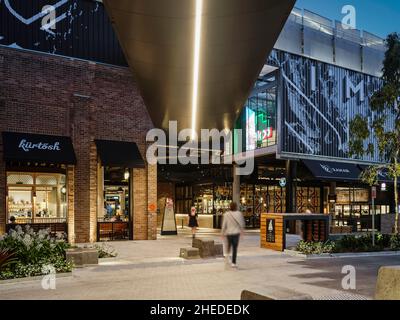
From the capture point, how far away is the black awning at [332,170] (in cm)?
2628

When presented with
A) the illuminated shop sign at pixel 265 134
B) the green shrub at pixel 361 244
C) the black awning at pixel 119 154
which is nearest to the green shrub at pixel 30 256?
the black awning at pixel 119 154

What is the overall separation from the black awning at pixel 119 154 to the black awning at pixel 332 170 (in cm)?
1107

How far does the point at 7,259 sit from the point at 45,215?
8970 millimetres

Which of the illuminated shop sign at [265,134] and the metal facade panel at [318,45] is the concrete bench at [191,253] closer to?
the illuminated shop sign at [265,134]

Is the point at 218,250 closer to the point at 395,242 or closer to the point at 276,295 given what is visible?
the point at 395,242

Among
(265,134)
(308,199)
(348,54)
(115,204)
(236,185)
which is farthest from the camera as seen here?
(308,199)

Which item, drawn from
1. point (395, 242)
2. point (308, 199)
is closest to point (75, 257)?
point (395, 242)

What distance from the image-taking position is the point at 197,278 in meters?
11.0

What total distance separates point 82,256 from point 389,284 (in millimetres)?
9372

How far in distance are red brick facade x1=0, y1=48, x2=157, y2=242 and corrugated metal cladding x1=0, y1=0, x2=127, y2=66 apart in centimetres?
59

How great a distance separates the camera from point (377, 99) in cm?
1989

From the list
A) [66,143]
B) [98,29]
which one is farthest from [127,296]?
[98,29]

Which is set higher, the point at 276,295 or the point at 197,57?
the point at 197,57
